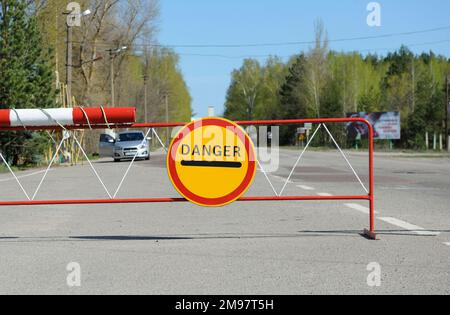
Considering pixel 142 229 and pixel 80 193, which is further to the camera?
pixel 80 193

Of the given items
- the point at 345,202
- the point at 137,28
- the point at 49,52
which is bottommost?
the point at 345,202

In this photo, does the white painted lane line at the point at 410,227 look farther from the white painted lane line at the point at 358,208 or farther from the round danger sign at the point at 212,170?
the round danger sign at the point at 212,170

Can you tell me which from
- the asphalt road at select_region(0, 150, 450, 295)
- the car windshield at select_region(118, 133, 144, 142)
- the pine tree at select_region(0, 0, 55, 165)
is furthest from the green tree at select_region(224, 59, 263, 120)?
the asphalt road at select_region(0, 150, 450, 295)

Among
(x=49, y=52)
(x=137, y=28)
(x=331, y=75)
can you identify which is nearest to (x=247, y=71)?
(x=331, y=75)

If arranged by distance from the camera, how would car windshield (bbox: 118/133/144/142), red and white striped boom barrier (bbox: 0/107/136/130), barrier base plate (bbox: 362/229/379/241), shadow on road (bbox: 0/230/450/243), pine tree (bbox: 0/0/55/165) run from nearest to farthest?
1. barrier base plate (bbox: 362/229/379/241)
2. shadow on road (bbox: 0/230/450/243)
3. red and white striped boom barrier (bbox: 0/107/136/130)
4. pine tree (bbox: 0/0/55/165)
5. car windshield (bbox: 118/133/144/142)

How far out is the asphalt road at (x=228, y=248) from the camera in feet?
19.5

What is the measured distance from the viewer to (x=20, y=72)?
3181cm

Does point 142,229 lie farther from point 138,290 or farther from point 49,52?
point 49,52

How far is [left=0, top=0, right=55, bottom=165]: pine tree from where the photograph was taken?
103 feet

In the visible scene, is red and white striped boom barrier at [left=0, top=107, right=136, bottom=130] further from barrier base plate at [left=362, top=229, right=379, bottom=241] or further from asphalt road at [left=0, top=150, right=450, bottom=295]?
barrier base plate at [left=362, top=229, right=379, bottom=241]

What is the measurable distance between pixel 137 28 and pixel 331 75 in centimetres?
3827

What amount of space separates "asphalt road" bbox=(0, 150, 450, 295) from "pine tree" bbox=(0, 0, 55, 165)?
65.5 ft

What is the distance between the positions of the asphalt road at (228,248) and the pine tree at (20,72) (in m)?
20.0
